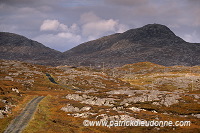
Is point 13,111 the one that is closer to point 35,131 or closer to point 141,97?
point 35,131

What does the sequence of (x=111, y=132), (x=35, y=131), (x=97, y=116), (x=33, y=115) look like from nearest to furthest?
(x=35, y=131) → (x=111, y=132) → (x=33, y=115) → (x=97, y=116)

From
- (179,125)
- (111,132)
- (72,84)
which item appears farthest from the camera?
(72,84)

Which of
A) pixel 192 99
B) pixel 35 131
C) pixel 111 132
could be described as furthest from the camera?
pixel 192 99

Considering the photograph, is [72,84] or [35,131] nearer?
[35,131]

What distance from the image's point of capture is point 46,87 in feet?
485

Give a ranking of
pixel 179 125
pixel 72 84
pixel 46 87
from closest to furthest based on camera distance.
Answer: pixel 179 125, pixel 46 87, pixel 72 84

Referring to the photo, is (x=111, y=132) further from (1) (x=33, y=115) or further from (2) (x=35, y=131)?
(1) (x=33, y=115)

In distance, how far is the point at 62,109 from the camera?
8075 cm

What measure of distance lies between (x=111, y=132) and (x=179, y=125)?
20.5 metres

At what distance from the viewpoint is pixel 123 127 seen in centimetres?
5944

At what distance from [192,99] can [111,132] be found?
6631 cm

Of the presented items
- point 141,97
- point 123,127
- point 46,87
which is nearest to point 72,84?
point 46,87

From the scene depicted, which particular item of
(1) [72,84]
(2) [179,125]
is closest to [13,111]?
(2) [179,125]

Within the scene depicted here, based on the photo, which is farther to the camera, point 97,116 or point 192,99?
point 192,99
